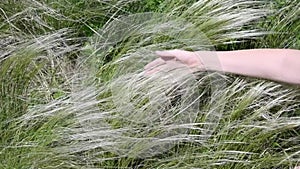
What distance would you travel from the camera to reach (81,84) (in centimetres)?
225

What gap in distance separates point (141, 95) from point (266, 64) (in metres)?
0.42

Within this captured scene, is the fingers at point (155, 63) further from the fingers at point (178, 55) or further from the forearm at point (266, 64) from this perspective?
the forearm at point (266, 64)

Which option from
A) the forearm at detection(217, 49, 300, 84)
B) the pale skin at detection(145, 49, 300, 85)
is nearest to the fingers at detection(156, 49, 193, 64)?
the pale skin at detection(145, 49, 300, 85)

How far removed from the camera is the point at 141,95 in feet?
7.16

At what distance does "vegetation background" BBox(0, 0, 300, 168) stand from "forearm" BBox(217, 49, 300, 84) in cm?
9

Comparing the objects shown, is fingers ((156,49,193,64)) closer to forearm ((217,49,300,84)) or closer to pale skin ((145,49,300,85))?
pale skin ((145,49,300,85))

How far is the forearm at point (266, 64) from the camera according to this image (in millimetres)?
2020

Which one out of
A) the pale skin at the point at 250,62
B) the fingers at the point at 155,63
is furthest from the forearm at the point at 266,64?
the fingers at the point at 155,63

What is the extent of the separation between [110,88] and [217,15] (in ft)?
1.56

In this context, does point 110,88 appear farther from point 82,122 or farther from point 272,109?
point 272,109

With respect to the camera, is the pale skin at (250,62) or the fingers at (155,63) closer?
the pale skin at (250,62)

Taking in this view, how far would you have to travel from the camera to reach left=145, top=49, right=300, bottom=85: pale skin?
2025 mm

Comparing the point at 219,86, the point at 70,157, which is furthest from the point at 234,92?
the point at 70,157

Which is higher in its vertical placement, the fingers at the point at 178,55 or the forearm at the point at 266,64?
the fingers at the point at 178,55
